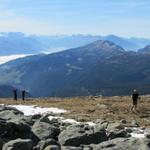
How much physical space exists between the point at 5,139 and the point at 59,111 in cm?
2116

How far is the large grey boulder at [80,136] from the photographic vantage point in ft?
77.4

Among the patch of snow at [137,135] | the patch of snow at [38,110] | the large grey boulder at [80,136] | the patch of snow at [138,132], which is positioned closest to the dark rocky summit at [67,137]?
the large grey boulder at [80,136]

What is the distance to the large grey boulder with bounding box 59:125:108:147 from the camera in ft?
77.4

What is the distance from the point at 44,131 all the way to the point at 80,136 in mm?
2200

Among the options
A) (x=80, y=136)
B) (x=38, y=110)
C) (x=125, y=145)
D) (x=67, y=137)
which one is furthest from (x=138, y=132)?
(x=38, y=110)

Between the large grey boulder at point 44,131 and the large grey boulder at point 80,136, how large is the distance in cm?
62

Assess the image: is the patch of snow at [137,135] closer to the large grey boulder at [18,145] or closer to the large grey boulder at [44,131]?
the large grey boulder at [44,131]

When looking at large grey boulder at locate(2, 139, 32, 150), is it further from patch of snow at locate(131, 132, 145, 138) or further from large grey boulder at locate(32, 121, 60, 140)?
patch of snow at locate(131, 132, 145, 138)

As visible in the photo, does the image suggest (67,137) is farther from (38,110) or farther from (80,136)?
(38,110)

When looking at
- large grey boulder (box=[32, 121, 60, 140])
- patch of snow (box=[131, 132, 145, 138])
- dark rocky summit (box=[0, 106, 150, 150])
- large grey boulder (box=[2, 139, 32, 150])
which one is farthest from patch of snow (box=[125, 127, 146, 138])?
large grey boulder (box=[2, 139, 32, 150])

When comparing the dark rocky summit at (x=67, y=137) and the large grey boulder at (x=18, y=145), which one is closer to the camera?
the large grey boulder at (x=18, y=145)

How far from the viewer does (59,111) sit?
44562 millimetres

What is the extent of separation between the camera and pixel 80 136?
23875mm

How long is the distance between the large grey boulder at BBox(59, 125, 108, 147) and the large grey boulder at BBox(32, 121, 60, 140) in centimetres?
62
